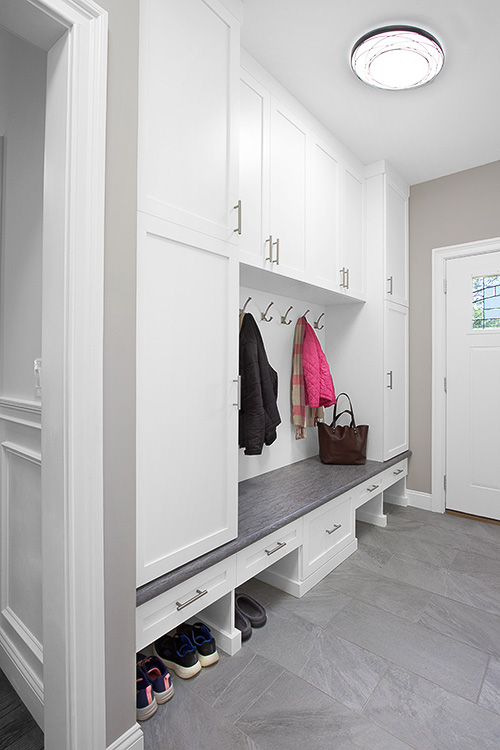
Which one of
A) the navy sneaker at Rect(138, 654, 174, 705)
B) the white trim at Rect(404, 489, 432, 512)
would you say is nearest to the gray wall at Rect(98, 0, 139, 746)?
the navy sneaker at Rect(138, 654, 174, 705)

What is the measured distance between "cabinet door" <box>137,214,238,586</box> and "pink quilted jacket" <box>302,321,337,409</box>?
1.19 m

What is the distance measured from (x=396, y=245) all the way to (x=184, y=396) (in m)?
2.52

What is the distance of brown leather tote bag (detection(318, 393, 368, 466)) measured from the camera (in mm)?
2834

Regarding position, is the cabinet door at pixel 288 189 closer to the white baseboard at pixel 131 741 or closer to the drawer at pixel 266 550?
the drawer at pixel 266 550

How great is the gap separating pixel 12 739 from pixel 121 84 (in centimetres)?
200

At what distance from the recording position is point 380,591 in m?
2.15

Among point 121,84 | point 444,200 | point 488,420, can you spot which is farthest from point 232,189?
point 488,420

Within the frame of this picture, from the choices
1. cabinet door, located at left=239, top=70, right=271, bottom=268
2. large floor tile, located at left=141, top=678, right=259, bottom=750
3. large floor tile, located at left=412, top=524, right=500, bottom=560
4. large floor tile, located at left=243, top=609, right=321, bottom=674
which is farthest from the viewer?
large floor tile, located at left=412, top=524, right=500, bottom=560

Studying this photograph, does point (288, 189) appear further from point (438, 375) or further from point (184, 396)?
point (438, 375)

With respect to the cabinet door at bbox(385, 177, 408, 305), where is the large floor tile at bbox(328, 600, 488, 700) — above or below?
below

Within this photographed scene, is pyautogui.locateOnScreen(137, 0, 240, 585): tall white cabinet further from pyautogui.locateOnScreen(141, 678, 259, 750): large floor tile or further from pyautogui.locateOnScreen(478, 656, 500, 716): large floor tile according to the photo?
pyautogui.locateOnScreen(478, 656, 500, 716): large floor tile

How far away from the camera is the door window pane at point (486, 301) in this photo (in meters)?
3.05

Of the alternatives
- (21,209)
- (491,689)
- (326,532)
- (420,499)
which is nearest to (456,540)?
(420,499)

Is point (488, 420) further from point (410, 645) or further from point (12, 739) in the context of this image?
point (12, 739)
